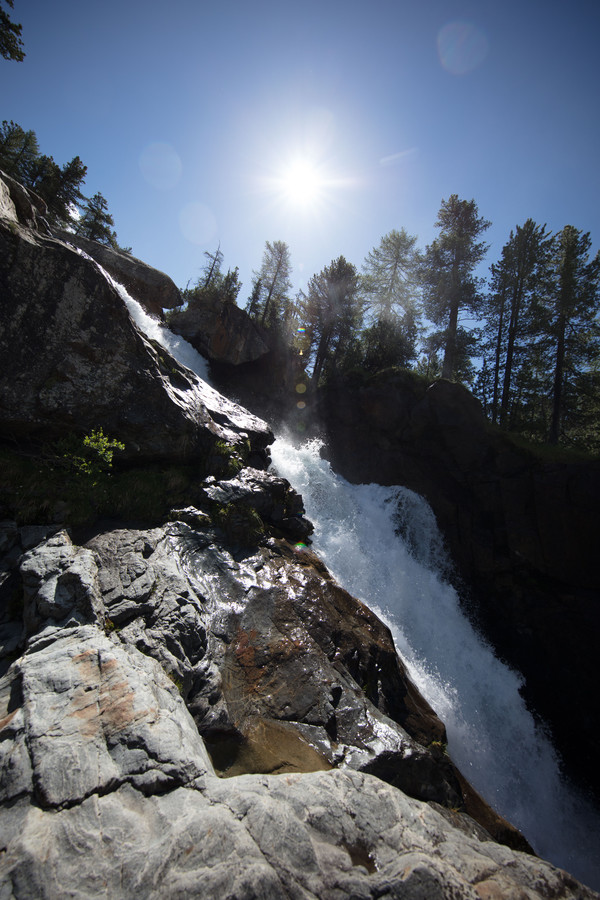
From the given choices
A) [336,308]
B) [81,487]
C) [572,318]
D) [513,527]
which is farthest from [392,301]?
[81,487]

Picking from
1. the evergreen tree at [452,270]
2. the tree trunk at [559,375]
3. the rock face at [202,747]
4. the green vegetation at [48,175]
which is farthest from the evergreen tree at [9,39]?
the tree trunk at [559,375]

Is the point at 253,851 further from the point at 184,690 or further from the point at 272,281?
the point at 272,281

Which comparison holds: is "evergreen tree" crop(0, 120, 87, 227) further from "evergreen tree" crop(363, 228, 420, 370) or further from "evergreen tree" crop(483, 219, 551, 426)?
"evergreen tree" crop(483, 219, 551, 426)

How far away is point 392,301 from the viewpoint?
30734 millimetres

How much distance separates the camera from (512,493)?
59.7 feet

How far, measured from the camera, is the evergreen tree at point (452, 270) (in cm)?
2567

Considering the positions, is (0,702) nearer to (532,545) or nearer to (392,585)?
(392,585)

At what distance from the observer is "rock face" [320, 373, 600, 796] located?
1474cm

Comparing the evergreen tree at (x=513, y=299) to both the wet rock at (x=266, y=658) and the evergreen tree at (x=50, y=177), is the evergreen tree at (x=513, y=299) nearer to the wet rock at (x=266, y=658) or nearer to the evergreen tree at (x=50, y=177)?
the wet rock at (x=266, y=658)

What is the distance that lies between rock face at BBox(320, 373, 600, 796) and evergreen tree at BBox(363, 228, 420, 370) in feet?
17.6

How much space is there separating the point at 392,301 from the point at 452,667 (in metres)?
28.5

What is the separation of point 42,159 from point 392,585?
34.7m

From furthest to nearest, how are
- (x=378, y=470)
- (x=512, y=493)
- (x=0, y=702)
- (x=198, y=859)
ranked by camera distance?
1. (x=378, y=470)
2. (x=512, y=493)
3. (x=0, y=702)
4. (x=198, y=859)

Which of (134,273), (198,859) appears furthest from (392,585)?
(134,273)
